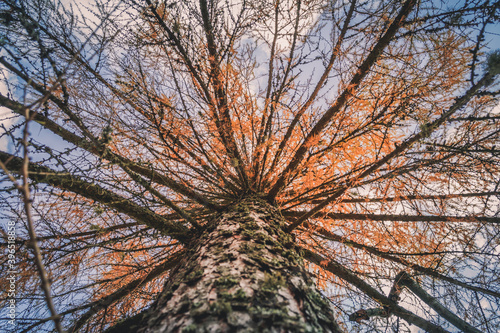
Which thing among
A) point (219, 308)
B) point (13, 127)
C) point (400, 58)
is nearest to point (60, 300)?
point (13, 127)

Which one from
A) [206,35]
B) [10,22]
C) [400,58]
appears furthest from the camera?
[206,35]

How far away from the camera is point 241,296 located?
3.13 ft

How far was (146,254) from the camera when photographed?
3.38m

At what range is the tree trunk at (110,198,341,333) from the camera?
0.85 metres

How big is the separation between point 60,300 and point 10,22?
9.31ft

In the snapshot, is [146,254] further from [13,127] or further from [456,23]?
[456,23]

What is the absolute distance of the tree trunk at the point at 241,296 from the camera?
0.85 meters

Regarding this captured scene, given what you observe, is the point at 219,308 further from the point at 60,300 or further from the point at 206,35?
the point at 206,35

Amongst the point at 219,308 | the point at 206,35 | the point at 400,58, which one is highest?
the point at 206,35

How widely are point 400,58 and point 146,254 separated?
4.44 m

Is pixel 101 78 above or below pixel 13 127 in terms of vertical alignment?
above

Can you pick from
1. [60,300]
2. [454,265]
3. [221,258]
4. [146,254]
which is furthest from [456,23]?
[60,300]

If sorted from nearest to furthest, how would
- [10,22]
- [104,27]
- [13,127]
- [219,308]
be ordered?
[219,308], [13,127], [10,22], [104,27]

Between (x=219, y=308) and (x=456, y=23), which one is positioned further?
(x=456, y=23)
